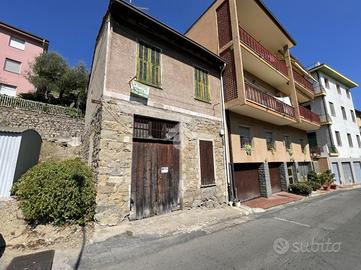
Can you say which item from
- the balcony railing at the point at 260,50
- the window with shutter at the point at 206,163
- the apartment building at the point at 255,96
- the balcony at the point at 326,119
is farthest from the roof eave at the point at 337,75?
the window with shutter at the point at 206,163

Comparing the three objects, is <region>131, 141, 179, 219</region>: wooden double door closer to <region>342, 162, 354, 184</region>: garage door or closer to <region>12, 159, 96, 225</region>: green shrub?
<region>12, 159, 96, 225</region>: green shrub

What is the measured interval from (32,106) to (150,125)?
11758 mm

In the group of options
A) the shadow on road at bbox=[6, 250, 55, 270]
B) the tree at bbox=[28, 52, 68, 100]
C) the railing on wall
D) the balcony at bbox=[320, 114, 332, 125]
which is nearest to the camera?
the shadow on road at bbox=[6, 250, 55, 270]

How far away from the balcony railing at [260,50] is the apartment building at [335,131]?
10131 millimetres

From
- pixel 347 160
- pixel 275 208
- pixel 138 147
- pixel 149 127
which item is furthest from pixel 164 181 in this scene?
pixel 347 160

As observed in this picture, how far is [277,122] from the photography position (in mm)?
13469

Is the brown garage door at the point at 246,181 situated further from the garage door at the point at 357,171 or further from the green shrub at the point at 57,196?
the garage door at the point at 357,171

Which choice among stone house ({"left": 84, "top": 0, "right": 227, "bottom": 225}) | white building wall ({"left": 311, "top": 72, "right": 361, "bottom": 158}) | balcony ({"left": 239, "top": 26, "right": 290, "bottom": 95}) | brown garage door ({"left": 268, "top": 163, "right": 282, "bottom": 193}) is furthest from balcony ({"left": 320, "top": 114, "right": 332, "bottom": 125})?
stone house ({"left": 84, "top": 0, "right": 227, "bottom": 225})

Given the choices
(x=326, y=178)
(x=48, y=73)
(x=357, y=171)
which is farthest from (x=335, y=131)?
(x=48, y=73)

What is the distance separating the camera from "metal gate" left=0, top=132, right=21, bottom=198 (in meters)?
6.00

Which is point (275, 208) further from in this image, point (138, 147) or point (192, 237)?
point (138, 147)

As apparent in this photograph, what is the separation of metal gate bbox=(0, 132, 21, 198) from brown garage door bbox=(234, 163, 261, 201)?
9.64 metres

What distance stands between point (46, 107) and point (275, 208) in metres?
16.7

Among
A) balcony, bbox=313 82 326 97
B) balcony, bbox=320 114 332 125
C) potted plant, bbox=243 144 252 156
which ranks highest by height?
balcony, bbox=313 82 326 97
